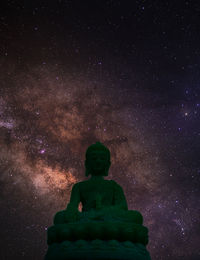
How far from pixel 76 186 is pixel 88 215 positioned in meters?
1.63

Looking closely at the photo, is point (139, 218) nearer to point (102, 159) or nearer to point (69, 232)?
point (69, 232)

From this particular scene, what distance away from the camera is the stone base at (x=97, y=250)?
16.8ft

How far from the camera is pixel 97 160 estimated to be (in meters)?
7.66

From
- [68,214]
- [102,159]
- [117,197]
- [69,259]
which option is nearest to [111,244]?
[69,259]

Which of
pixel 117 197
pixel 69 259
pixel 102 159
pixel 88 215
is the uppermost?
pixel 102 159

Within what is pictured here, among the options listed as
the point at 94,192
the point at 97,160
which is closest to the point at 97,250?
the point at 94,192

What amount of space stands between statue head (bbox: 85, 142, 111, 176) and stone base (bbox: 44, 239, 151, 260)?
8.55 feet

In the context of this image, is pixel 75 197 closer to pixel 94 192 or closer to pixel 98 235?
pixel 94 192

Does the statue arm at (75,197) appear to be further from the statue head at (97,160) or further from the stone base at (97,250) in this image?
the stone base at (97,250)

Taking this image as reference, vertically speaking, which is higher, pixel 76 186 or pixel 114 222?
pixel 76 186

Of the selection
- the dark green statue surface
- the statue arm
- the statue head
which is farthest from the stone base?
the statue head

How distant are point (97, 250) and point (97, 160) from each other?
2.86 metres

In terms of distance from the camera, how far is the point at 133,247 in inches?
211

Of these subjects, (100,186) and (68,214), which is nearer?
(68,214)
